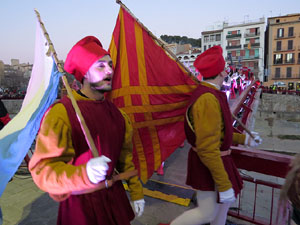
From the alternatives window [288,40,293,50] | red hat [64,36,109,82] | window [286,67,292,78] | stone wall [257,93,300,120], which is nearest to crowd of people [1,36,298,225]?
red hat [64,36,109,82]

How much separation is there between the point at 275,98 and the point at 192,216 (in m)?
32.7

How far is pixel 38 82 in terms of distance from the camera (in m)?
2.21

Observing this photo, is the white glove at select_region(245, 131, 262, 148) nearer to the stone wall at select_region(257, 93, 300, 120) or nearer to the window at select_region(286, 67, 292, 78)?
the stone wall at select_region(257, 93, 300, 120)

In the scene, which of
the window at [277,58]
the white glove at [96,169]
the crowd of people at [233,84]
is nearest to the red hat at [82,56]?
the white glove at [96,169]

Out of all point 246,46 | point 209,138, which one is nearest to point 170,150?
point 209,138

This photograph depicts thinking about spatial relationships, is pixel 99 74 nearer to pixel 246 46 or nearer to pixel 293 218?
pixel 293 218

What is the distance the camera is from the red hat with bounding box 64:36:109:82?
151cm

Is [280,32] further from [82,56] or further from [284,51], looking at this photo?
[82,56]

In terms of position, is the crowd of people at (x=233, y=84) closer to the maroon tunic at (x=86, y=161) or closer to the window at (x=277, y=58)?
the maroon tunic at (x=86, y=161)

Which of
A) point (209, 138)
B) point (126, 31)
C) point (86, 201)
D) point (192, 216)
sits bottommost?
point (192, 216)

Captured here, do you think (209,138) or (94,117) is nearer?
(94,117)

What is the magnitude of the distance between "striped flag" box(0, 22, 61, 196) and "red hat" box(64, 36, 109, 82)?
0.52 m

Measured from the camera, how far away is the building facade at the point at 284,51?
42.9 meters

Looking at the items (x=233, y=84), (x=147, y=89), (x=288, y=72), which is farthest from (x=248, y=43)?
(x=147, y=89)
